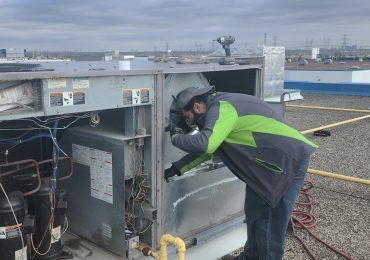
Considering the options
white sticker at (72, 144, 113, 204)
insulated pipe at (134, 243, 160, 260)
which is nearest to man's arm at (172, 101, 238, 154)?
white sticker at (72, 144, 113, 204)

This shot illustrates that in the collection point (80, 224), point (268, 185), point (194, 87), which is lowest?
point (80, 224)

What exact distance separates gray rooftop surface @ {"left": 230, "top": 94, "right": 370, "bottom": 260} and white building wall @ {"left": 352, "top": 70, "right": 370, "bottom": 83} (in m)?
9.99

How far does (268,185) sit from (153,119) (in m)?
1.11

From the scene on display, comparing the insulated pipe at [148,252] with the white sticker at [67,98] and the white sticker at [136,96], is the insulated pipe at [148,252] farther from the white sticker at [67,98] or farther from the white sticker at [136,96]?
the white sticker at [67,98]

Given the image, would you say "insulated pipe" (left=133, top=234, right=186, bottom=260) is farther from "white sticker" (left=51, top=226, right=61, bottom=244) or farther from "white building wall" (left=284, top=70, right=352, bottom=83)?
"white building wall" (left=284, top=70, right=352, bottom=83)

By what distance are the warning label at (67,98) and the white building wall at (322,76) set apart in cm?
2071

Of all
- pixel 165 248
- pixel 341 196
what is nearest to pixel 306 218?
pixel 341 196

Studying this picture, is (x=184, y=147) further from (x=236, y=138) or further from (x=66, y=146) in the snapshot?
(x=66, y=146)

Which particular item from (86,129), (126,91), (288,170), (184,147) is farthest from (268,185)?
(86,129)

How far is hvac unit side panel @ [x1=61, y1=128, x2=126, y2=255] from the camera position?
3607 millimetres

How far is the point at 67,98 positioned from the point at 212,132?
1.11m

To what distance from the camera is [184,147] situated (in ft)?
11.1

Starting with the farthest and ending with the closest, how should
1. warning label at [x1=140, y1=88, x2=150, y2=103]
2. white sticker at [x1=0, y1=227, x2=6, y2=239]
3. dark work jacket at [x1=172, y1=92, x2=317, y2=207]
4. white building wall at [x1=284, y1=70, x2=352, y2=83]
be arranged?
white building wall at [x1=284, y1=70, x2=352, y2=83]
dark work jacket at [x1=172, y1=92, x2=317, y2=207]
warning label at [x1=140, y1=88, x2=150, y2=103]
white sticker at [x1=0, y1=227, x2=6, y2=239]

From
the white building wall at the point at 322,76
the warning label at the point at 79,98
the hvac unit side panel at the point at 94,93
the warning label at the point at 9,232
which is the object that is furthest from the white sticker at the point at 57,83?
the white building wall at the point at 322,76
